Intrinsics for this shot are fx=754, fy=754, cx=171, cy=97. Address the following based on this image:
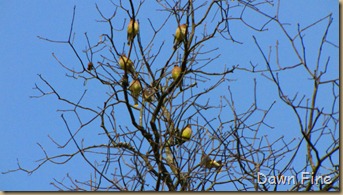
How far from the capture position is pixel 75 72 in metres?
4.66

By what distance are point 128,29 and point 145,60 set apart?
218 mm

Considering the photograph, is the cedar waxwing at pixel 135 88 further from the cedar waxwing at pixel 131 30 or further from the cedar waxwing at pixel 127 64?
the cedar waxwing at pixel 131 30

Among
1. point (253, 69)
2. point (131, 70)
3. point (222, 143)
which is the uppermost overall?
point (131, 70)

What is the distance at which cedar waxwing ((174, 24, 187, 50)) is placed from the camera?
15.3ft

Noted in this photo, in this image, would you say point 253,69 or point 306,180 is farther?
point 253,69

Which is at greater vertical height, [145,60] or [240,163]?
[145,60]

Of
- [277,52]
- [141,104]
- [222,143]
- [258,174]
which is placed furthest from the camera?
[141,104]

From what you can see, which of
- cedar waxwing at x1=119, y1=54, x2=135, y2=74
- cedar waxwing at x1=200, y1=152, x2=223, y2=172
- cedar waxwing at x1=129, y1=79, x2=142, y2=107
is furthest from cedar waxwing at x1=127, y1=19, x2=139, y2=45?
cedar waxwing at x1=200, y1=152, x2=223, y2=172

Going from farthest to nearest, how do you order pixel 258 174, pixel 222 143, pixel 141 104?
1. pixel 141 104
2. pixel 222 143
3. pixel 258 174

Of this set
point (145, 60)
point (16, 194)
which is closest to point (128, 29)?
point (145, 60)

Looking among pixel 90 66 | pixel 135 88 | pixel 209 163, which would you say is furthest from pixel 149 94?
pixel 209 163

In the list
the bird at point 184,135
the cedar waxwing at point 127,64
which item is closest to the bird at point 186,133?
the bird at point 184,135

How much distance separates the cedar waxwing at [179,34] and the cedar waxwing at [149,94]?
0.33 m

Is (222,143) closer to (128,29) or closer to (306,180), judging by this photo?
(306,180)
